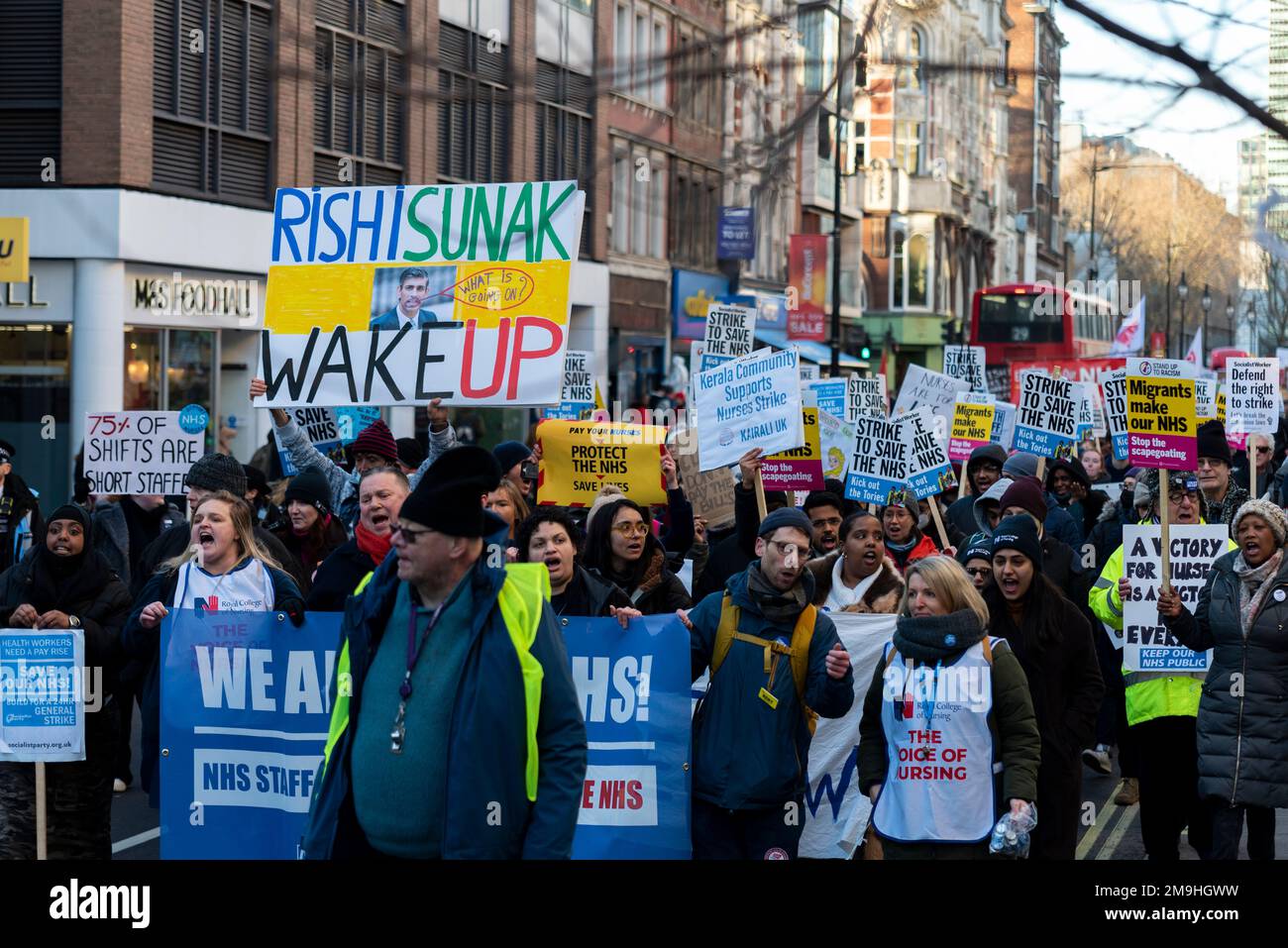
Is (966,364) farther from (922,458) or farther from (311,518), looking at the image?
(311,518)

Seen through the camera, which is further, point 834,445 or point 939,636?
point 834,445

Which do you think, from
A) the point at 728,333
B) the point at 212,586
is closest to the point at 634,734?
the point at 212,586

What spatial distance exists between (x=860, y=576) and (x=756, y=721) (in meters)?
2.06

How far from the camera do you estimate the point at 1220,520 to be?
10992 millimetres

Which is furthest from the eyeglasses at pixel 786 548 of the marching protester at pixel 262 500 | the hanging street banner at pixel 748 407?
the marching protester at pixel 262 500

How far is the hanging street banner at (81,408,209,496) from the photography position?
1181 cm

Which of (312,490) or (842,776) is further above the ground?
(312,490)

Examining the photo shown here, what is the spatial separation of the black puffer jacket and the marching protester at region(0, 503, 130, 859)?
4472 millimetres

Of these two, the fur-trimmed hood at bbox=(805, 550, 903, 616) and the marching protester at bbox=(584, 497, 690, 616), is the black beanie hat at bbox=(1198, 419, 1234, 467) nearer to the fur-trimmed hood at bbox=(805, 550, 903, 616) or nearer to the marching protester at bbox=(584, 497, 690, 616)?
the fur-trimmed hood at bbox=(805, 550, 903, 616)

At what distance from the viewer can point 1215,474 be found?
11094 millimetres

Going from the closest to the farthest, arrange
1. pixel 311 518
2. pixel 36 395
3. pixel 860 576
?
pixel 860 576 < pixel 311 518 < pixel 36 395

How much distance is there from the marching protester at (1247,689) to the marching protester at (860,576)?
4.46ft

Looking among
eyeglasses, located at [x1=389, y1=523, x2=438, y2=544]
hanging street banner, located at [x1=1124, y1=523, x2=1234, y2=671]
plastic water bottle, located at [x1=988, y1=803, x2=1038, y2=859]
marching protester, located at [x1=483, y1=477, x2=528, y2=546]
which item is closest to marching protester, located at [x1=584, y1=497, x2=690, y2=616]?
marching protester, located at [x1=483, y1=477, x2=528, y2=546]
